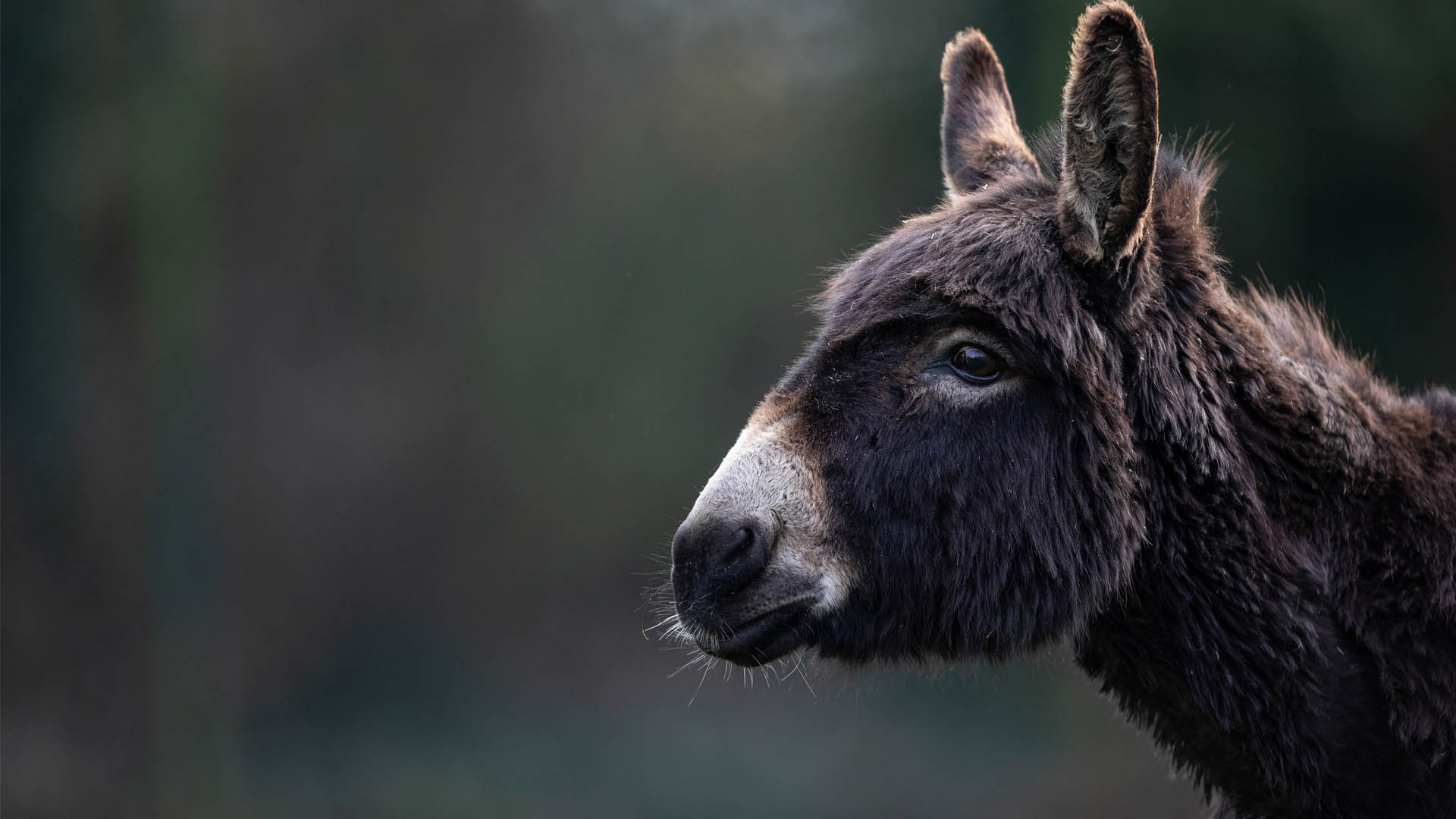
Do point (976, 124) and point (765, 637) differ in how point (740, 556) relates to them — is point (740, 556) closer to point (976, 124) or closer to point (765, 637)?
point (765, 637)

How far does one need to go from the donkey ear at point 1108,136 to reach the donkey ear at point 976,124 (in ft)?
1.74

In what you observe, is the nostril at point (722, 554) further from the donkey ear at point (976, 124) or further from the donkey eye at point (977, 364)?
the donkey ear at point (976, 124)

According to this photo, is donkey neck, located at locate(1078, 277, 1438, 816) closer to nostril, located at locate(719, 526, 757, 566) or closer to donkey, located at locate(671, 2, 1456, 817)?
donkey, located at locate(671, 2, 1456, 817)

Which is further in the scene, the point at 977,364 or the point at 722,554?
the point at 977,364

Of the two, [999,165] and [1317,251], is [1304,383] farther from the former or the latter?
[1317,251]

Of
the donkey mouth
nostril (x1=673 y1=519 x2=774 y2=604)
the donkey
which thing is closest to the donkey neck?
the donkey

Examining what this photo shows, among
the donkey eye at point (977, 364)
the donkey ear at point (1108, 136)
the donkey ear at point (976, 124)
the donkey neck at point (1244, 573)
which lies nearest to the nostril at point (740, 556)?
the donkey eye at point (977, 364)

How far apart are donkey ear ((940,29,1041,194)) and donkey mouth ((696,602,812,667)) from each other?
119 cm

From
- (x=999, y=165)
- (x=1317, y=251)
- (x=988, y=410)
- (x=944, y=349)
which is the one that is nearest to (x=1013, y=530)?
(x=988, y=410)

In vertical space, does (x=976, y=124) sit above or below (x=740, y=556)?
above

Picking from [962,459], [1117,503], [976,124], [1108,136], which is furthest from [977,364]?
[976,124]

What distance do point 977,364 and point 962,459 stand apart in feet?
0.61

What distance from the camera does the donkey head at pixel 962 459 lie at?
2.12 metres

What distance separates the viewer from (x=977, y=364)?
2217 mm
